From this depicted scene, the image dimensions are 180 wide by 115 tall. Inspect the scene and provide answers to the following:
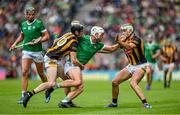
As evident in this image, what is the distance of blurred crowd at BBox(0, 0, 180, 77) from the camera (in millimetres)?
36031

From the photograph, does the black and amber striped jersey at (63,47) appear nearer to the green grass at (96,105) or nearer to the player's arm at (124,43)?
the player's arm at (124,43)

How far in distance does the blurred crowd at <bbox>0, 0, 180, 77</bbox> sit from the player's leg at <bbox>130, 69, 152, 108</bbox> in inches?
754

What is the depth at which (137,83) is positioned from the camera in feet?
53.3

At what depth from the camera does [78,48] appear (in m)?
16.3

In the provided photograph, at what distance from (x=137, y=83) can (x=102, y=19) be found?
2227 cm

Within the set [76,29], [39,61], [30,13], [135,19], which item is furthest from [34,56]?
[135,19]

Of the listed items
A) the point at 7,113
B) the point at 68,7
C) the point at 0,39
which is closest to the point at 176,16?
the point at 68,7

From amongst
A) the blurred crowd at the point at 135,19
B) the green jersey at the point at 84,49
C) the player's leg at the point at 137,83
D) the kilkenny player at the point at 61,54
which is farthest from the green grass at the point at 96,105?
the blurred crowd at the point at 135,19

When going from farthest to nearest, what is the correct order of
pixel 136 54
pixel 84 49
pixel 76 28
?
pixel 136 54, pixel 84 49, pixel 76 28

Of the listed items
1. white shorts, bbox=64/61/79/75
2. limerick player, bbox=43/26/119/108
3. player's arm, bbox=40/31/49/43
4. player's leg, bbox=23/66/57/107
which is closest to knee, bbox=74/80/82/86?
limerick player, bbox=43/26/119/108

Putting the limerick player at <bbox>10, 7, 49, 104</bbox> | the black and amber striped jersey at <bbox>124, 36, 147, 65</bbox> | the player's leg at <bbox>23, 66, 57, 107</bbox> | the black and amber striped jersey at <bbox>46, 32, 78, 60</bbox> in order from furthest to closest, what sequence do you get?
the limerick player at <bbox>10, 7, 49, 104</bbox>
the black and amber striped jersey at <bbox>124, 36, 147, 65</bbox>
the black and amber striped jersey at <bbox>46, 32, 78, 60</bbox>
the player's leg at <bbox>23, 66, 57, 107</bbox>

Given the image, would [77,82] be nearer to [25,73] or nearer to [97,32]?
[97,32]

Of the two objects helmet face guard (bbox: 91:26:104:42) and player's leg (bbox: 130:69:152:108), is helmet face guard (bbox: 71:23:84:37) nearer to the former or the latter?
helmet face guard (bbox: 91:26:104:42)

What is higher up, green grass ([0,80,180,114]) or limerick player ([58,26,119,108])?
limerick player ([58,26,119,108])
